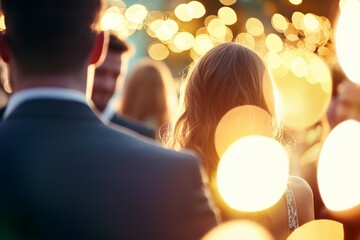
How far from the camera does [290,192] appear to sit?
3.95m

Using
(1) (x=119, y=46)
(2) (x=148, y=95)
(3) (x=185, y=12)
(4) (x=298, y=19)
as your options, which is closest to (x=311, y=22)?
(4) (x=298, y=19)

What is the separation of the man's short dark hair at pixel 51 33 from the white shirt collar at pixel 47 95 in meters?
0.05

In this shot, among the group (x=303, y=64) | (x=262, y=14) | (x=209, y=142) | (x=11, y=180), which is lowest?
(x=303, y=64)

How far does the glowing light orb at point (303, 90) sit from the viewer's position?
1021cm

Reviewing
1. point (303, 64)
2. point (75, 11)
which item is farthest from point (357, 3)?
point (303, 64)

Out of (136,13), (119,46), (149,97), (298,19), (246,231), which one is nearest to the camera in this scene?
(246,231)

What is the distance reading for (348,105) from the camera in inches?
263

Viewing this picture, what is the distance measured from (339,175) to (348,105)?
157 centimetres

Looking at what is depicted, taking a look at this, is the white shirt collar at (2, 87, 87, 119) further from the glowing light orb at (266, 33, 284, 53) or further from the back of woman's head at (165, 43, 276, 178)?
the glowing light orb at (266, 33, 284, 53)

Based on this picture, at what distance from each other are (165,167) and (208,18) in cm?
1389

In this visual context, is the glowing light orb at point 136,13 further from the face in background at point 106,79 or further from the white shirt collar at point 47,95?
the white shirt collar at point 47,95

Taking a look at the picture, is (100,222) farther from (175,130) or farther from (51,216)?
(175,130)

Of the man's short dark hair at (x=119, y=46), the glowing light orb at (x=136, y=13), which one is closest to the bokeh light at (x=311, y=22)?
the glowing light orb at (x=136, y=13)

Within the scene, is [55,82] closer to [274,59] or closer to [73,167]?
[73,167]
